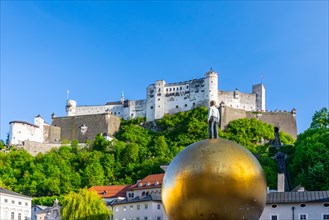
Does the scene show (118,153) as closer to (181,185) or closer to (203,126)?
(203,126)

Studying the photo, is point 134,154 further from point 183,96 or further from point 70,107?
point 70,107

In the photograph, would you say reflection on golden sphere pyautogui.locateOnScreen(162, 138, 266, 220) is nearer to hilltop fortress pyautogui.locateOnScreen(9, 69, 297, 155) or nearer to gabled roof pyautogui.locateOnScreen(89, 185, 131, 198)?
gabled roof pyautogui.locateOnScreen(89, 185, 131, 198)

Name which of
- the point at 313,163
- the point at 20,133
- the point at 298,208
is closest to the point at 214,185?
the point at 298,208

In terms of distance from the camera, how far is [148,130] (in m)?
128

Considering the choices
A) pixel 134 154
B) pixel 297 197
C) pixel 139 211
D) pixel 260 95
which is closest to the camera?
pixel 297 197

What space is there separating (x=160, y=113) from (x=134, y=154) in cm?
1910

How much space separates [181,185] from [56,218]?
247 ft

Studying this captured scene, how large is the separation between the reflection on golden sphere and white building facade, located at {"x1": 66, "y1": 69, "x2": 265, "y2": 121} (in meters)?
119

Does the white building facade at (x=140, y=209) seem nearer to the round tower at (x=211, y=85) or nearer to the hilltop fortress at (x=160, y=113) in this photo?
the hilltop fortress at (x=160, y=113)

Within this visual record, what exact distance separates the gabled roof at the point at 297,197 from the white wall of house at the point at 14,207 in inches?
1382

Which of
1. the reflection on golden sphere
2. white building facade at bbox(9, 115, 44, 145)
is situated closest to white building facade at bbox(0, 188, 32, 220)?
white building facade at bbox(9, 115, 44, 145)

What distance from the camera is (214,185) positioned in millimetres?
8086

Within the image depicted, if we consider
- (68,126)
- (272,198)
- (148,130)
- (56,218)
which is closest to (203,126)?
(148,130)

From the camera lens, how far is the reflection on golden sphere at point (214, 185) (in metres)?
8.11
